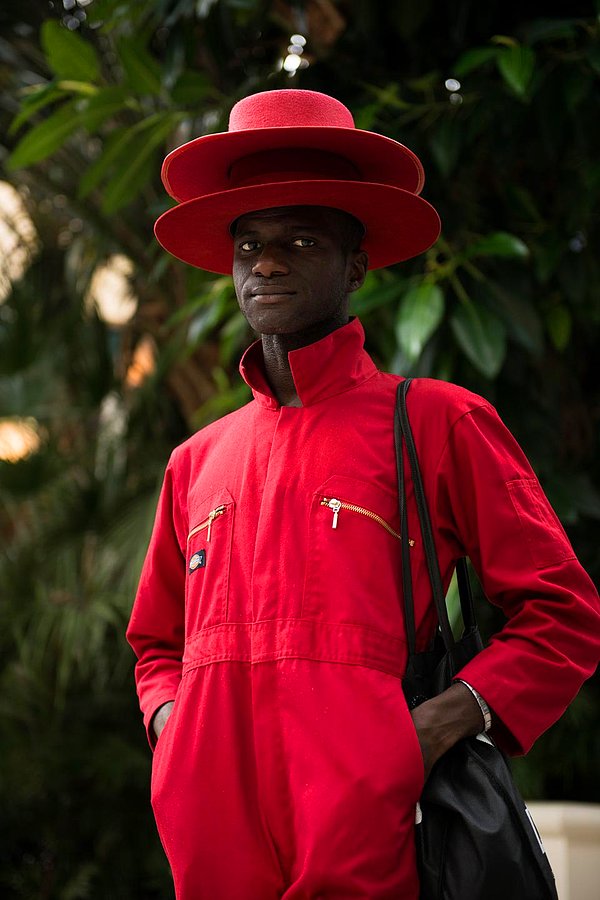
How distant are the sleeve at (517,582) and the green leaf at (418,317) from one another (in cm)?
85

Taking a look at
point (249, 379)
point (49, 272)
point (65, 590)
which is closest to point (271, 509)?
point (249, 379)

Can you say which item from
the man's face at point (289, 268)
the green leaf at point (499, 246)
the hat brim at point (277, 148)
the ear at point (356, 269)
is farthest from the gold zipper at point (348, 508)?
the green leaf at point (499, 246)

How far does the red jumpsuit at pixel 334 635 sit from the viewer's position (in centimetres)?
166

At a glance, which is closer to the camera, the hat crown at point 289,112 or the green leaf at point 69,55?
the hat crown at point 289,112

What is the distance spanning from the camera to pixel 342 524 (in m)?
1.80

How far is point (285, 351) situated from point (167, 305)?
118 inches

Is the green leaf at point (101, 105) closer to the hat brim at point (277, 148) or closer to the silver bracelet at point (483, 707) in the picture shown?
the hat brim at point (277, 148)

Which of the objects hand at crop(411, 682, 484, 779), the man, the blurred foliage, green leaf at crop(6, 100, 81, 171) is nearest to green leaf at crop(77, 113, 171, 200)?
the blurred foliage

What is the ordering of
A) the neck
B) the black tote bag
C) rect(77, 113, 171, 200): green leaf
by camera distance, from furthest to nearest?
rect(77, 113, 171, 200): green leaf < the neck < the black tote bag

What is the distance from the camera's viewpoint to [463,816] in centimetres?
165

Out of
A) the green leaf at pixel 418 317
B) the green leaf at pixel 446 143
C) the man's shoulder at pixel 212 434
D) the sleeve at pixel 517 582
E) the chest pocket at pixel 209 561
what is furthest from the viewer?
the green leaf at pixel 446 143

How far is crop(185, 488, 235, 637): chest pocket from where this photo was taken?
1.86m

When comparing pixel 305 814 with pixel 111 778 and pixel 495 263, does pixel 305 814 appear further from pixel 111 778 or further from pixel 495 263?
pixel 111 778

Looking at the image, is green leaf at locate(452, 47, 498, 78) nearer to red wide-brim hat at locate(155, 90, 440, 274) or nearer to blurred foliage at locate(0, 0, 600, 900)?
blurred foliage at locate(0, 0, 600, 900)
